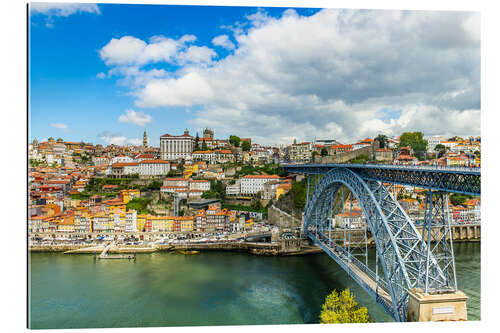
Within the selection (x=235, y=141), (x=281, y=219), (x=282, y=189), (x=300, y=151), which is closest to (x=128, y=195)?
(x=282, y=189)

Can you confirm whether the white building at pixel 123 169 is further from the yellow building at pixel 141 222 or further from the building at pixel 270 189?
the building at pixel 270 189

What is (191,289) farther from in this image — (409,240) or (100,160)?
(100,160)

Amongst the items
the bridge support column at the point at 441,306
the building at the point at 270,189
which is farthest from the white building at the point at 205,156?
the bridge support column at the point at 441,306

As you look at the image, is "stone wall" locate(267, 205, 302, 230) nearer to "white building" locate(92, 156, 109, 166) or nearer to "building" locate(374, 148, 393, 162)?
"building" locate(374, 148, 393, 162)

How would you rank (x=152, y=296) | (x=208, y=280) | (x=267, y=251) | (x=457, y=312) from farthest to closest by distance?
(x=267, y=251) < (x=208, y=280) < (x=152, y=296) < (x=457, y=312)

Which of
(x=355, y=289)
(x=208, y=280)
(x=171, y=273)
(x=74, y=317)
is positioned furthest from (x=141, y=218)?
(x=355, y=289)
